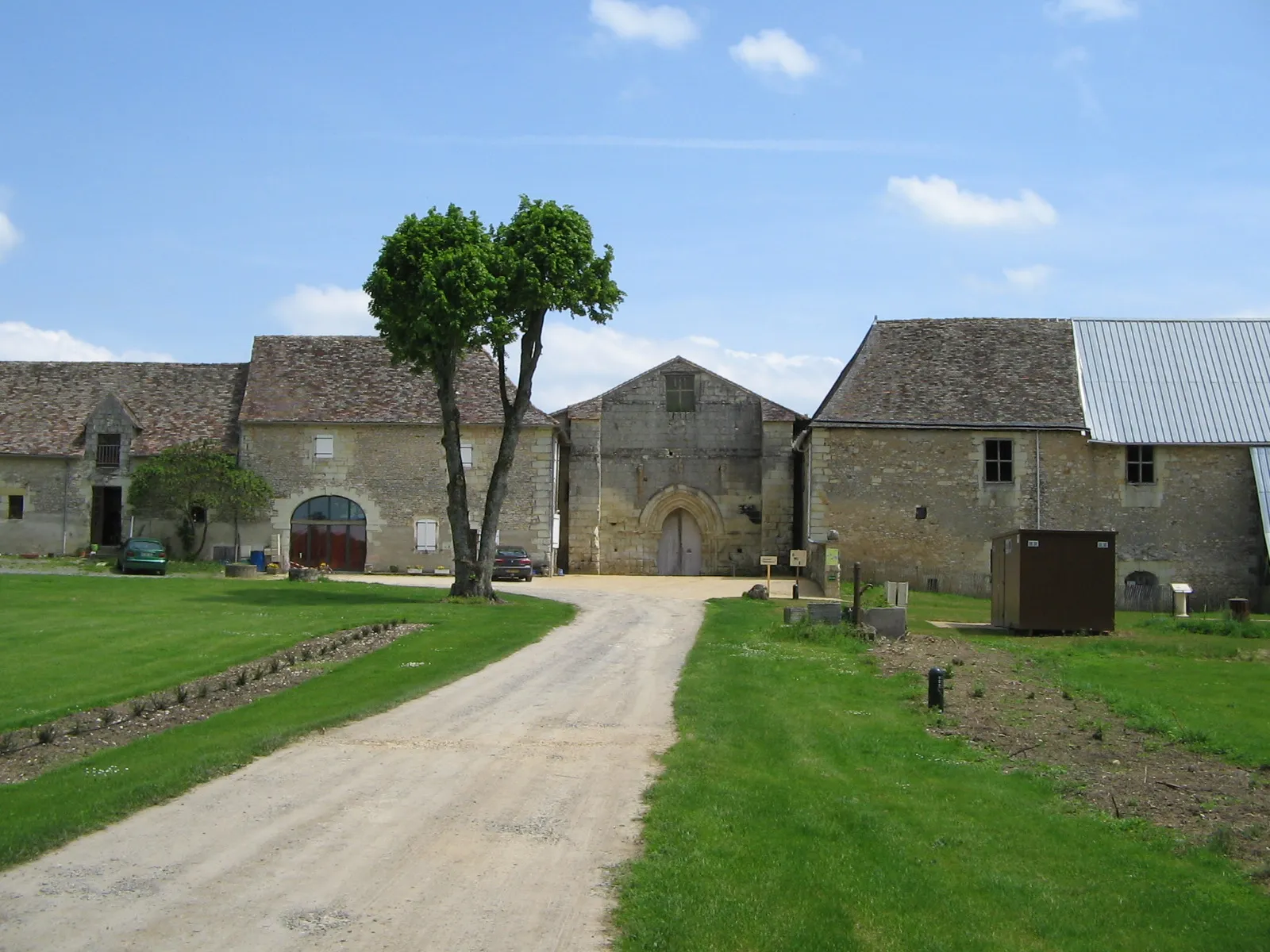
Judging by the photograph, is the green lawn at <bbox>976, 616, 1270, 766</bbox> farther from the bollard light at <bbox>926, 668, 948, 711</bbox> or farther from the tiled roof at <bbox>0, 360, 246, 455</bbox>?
the tiled roof at <bbox>0, 360, 246, 455</bbox>

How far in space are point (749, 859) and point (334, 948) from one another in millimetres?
3043

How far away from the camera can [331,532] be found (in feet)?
144

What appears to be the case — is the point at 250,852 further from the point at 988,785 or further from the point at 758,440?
the point at 758,440

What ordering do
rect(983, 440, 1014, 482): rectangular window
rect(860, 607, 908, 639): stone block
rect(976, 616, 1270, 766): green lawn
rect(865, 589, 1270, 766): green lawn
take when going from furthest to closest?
rect(983, 440, 1014, 482): rectangular window < rect(860, 607, 908, 639): stone block < rect(865, 589, 1270, 766): green lawn < rect(976, 616, 1270, 766): green lawn

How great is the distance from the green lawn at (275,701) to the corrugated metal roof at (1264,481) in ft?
73.7

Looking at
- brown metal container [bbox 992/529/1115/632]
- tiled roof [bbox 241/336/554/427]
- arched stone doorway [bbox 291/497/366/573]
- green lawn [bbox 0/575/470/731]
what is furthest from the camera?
arched stone doorway [bbox 291/497/366/573]

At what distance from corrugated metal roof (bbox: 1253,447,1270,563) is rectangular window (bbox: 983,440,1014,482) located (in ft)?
24.1

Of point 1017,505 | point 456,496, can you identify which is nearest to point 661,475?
point 1017,505

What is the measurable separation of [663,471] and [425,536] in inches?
364

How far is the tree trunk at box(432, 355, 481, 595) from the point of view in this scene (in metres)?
30.4

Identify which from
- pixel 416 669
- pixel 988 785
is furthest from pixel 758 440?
pixel 988 785

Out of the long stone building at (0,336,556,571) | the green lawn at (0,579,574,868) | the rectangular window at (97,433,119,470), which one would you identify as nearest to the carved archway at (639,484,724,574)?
the long stone building at (0,336,556,571)

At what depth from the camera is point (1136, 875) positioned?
27.8 ft

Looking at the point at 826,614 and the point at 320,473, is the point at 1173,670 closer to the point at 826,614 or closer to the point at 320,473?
the point at 826,614
